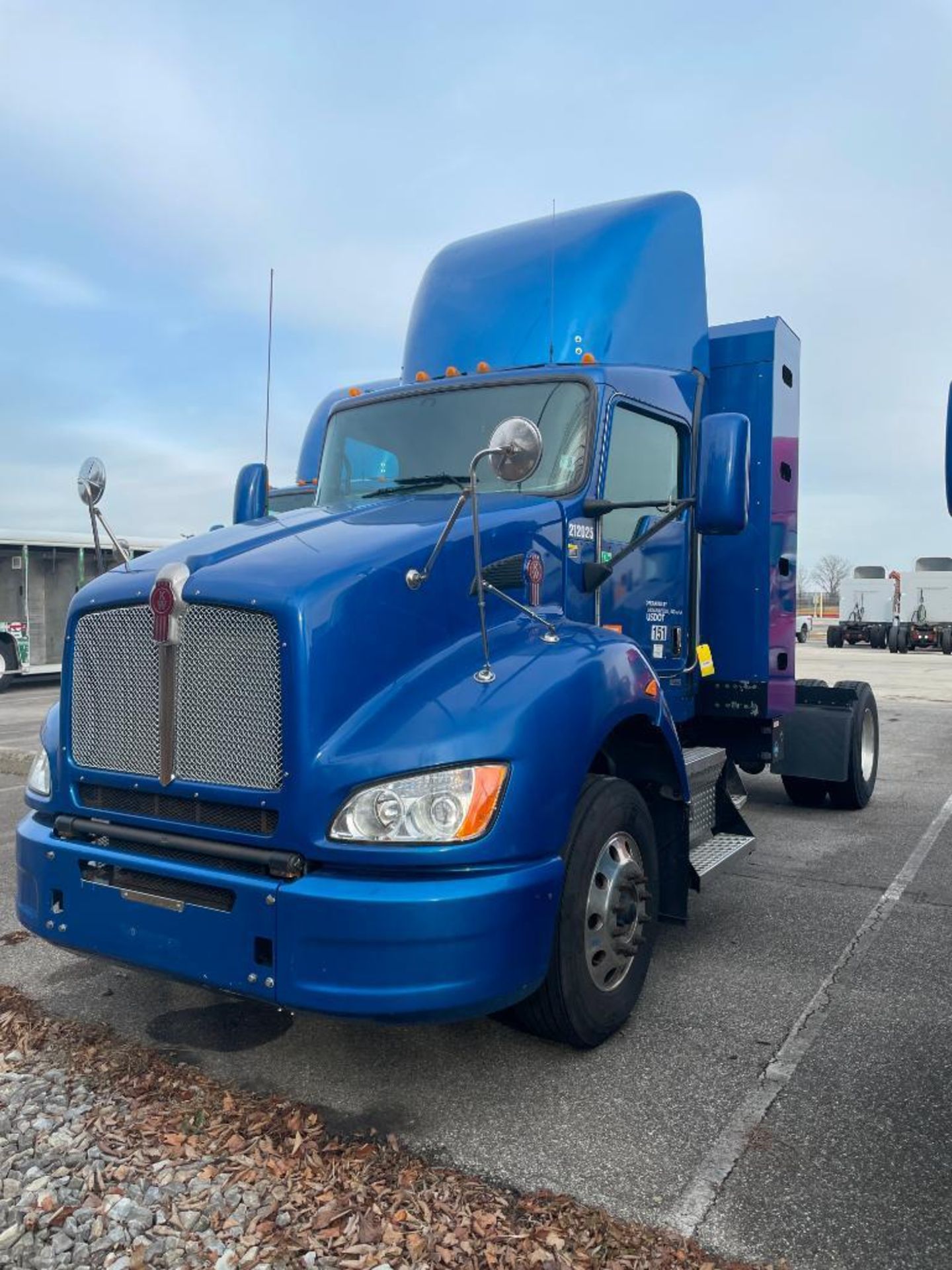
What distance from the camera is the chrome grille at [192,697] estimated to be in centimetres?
304

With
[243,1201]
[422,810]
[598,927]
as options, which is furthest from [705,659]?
[243,1201]

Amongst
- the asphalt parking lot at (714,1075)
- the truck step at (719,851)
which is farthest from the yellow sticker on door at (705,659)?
the asphalt parking lot at (714,1075)

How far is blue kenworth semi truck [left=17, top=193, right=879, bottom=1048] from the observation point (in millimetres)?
2889

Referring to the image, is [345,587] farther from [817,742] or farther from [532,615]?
[817,742]

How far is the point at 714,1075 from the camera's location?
3414 millimetres

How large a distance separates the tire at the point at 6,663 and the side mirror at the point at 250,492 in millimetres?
15279

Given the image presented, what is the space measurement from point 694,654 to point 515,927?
301cm

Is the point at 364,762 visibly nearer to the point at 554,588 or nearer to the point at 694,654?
the point at 554,588

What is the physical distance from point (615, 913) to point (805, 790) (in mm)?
4983

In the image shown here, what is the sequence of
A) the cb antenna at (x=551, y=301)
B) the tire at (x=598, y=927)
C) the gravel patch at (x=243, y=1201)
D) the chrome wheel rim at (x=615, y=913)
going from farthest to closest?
the cb antenna at (x=551, y=301) → the chrome wheel rim at (x=615, y=913) → the tire at (x=598, y=927) → the gravel patch at (x=243, y=1201)

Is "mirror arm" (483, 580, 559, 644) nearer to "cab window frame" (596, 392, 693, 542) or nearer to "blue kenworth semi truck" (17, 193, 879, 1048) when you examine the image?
"blue kenworth semi truck" (17, 193, 879, 1048)

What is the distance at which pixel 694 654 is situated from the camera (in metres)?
5.65

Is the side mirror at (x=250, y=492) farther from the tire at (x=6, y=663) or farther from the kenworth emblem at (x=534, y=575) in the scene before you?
the tire at (x=6, y=663)

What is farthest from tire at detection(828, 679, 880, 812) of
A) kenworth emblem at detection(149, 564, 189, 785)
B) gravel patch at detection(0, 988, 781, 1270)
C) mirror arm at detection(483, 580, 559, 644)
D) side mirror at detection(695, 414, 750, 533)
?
kenworth emblem at detection(149, 564, 189, 785)
